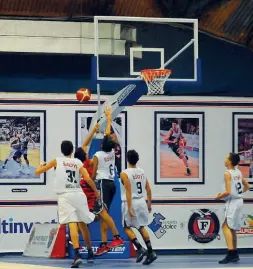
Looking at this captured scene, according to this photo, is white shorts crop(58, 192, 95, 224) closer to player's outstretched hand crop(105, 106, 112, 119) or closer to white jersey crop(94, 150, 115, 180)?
white jersey crop(94, 150, 115, 180)

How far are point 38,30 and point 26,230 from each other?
150 inches

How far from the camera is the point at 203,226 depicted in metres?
18.6

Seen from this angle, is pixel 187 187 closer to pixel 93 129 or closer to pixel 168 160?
pixel 168 160

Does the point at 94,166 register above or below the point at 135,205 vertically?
above

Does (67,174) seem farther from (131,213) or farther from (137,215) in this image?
(137,215)

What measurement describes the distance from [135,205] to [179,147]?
9.94 ft

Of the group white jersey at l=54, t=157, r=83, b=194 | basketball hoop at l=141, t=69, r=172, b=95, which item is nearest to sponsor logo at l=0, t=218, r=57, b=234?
white jersey at l=54, t=157, r=83, b=194

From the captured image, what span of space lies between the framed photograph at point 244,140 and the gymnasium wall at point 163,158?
0.02 meters

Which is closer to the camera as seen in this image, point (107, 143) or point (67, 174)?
point (67, 174)

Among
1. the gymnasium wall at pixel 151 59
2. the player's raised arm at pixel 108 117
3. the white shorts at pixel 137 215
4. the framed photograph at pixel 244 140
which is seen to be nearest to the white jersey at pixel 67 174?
the player's raised arm at pixel 108 117

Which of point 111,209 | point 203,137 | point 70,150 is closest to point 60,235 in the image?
point 111,209

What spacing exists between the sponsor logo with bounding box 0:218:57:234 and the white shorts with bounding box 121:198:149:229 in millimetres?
2399

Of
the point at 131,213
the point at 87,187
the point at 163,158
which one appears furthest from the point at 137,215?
the point at 163,158

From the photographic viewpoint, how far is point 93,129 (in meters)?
16.4
